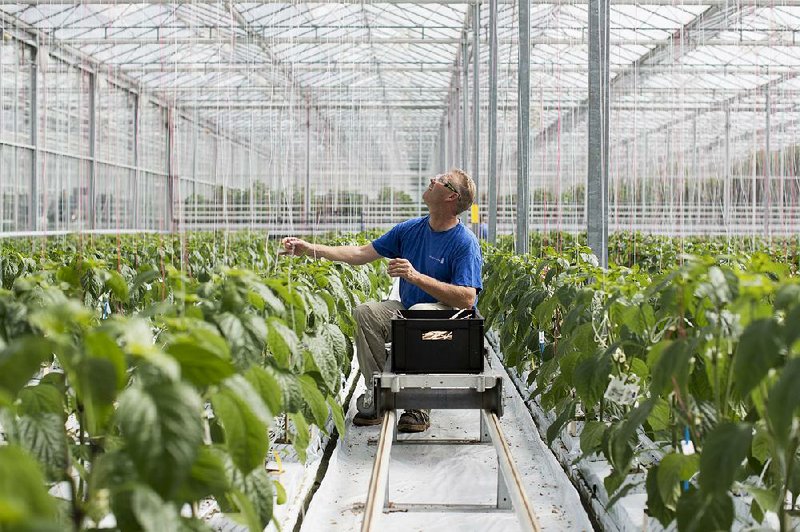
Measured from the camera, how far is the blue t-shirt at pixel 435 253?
4.46 meters

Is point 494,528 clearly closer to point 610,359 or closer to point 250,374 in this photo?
point 610,359

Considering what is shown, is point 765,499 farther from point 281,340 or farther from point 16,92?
point 16,92

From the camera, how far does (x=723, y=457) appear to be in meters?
1.68

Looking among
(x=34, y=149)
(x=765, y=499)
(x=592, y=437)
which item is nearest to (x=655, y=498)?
(x=765, y=499)

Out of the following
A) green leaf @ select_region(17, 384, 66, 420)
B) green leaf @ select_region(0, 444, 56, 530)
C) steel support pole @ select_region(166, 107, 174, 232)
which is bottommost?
green leaf @ select_region(17, 384, 66, 420)

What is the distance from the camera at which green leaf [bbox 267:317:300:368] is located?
221 centimetres

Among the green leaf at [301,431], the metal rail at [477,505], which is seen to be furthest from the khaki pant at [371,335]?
the green leaf at [301,431]

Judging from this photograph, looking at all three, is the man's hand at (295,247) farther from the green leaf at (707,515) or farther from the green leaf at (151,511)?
the green leaf at (151,511)

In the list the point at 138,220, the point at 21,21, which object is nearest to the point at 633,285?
the point at 21,21

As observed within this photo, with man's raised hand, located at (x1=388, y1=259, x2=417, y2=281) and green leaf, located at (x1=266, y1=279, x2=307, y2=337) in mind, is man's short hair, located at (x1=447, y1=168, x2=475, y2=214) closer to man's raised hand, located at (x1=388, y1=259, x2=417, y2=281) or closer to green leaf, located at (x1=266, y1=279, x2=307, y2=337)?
man's raised hand, located at (x1=388, y1=259, x2=417, y2=281)

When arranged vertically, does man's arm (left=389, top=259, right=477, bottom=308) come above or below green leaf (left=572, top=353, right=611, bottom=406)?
above

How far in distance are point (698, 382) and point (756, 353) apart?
82cm

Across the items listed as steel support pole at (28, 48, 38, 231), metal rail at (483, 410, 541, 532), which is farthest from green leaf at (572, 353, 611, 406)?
steel support pole at (28, 48, 38, 231)

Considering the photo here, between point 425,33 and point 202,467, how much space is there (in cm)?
1605
